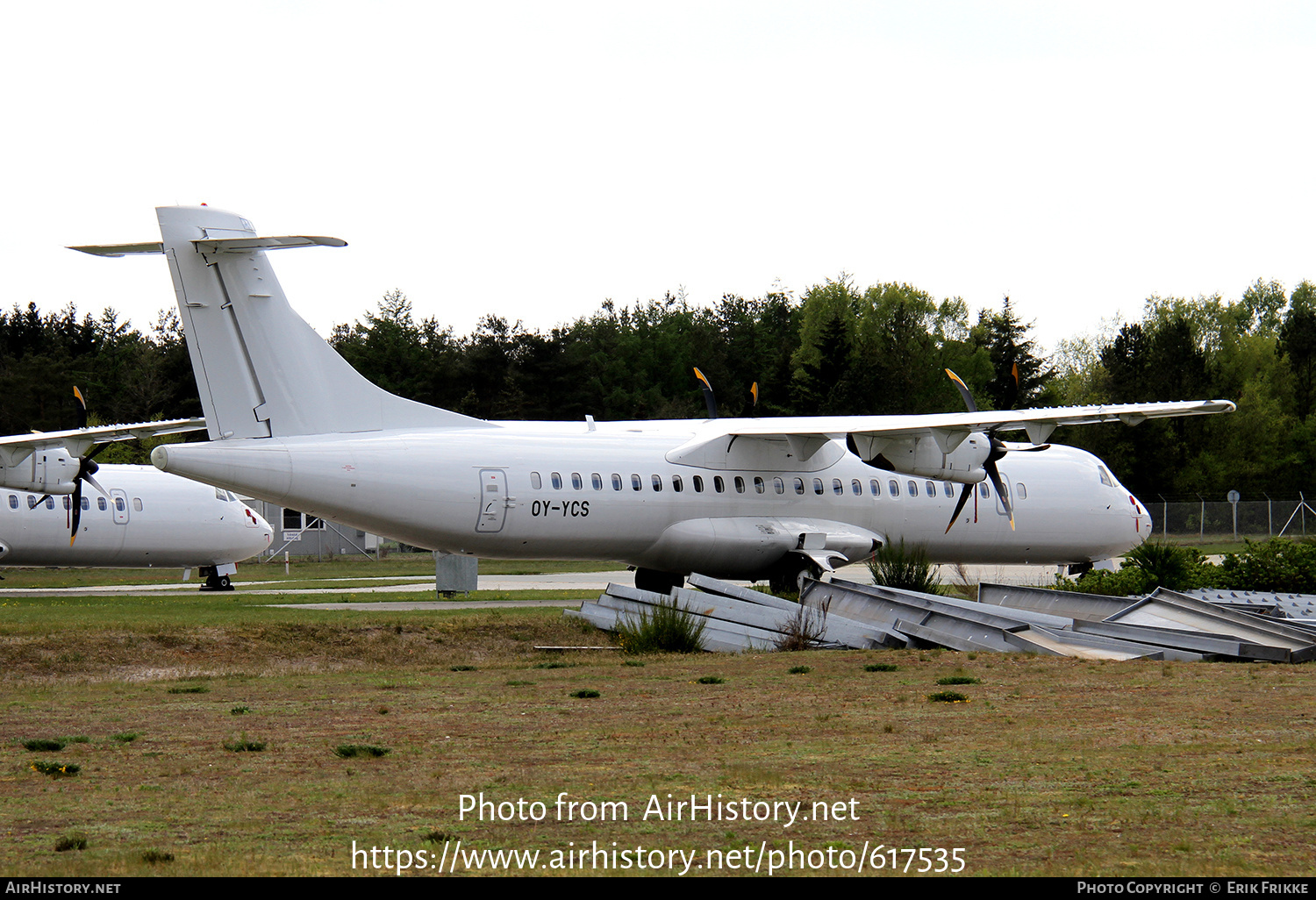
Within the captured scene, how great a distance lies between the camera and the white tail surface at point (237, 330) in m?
18.6

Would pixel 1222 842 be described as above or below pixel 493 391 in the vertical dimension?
below

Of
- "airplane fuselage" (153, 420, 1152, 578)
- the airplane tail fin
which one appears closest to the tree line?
"airplane fuselage" (153, 420, 1152, 578)

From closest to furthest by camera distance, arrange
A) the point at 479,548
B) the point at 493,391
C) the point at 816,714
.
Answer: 1. the point at 816,714
2. the point at 479,548
3. the point at 493,391

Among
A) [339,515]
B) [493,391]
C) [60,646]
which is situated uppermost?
[493,391]

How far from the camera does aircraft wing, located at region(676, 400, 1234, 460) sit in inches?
841

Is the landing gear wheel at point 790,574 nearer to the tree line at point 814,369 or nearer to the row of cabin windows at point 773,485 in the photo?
the row of cabin windows at point 773,485

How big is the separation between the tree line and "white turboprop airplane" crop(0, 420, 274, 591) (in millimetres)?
23354

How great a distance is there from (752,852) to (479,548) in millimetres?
15062

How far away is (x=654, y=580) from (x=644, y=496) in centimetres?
288

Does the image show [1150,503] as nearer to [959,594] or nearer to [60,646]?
[959,594]

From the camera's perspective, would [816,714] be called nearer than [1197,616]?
Yes

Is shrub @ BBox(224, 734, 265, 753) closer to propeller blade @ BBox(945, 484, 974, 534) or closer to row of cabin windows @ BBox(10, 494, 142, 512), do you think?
propeller blade @ BBox(945, 484, 974, 534)

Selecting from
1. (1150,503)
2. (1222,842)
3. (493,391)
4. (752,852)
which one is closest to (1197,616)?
(1222,842)
